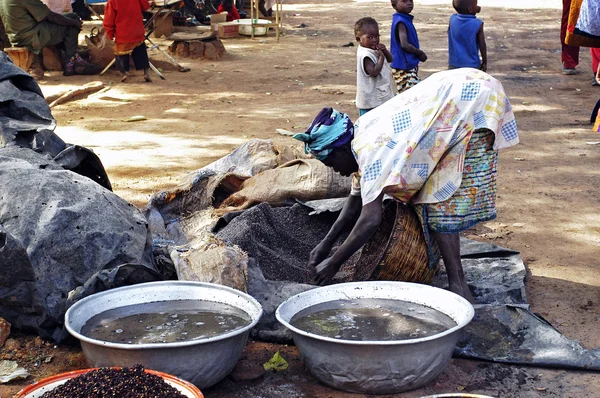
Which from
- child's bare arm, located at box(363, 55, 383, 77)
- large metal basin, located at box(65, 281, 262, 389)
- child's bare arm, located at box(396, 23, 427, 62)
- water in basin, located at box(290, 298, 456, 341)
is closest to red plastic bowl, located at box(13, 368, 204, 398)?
large metal basin, located at box(65, 281, 262, 389)

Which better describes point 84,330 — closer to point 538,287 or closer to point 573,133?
point 538,287

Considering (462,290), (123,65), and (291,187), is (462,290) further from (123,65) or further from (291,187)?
(123,65)

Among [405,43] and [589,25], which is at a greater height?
[589,25]

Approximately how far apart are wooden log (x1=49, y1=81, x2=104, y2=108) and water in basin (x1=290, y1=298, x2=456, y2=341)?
617 cm

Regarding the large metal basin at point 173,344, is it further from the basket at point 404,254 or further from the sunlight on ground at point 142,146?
the sunlight on ground at point 142,146

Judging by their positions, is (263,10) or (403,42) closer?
(403,42)

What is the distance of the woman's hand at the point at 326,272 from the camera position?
11.4ft

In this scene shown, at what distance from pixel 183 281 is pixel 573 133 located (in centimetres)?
487

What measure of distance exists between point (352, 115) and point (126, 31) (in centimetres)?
352

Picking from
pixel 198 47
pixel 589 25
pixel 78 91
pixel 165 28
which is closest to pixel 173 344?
pixel 589 25

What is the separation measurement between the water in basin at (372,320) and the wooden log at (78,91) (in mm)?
6172

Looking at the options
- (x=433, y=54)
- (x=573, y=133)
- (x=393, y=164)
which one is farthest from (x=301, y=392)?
(x=433, y=54)

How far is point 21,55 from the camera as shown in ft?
32.3

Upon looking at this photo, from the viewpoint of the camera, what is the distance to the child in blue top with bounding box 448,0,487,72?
21.6 feet
